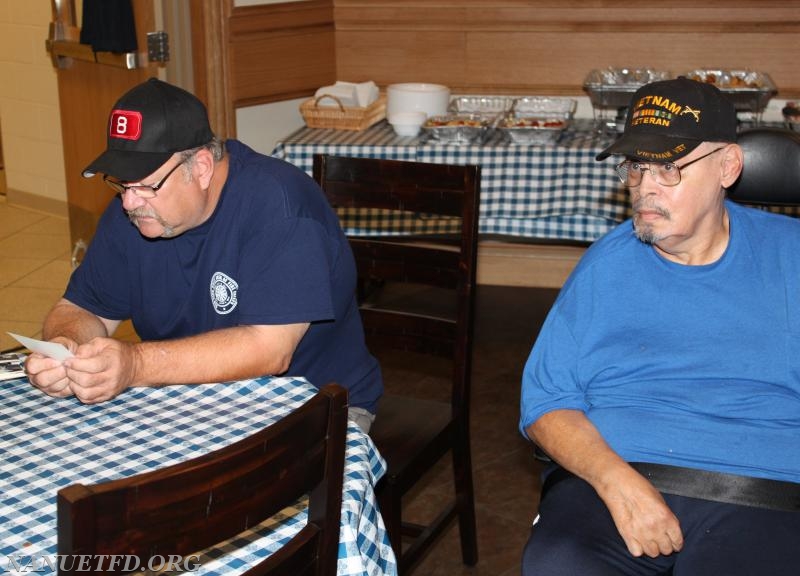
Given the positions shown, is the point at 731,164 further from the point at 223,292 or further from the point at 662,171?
the point at 223,292

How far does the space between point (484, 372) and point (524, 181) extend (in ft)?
2.27

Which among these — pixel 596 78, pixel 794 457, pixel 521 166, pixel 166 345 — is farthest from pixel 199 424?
pixel 596 78

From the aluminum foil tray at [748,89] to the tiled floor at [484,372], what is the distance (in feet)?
3.64

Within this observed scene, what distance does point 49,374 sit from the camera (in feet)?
5.52

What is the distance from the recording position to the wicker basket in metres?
4.00

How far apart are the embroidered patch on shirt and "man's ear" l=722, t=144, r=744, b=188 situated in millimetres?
898

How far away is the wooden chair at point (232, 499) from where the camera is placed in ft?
3.19

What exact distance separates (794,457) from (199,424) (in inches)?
38.2

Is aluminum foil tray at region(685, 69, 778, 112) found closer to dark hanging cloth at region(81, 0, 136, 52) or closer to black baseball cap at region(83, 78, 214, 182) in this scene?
dark hanging cloth at region(81, 0, 136, 52)

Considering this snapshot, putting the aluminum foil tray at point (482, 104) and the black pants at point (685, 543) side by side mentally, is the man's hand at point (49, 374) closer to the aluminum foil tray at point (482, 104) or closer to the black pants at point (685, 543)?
the black pants at point (685, 543)

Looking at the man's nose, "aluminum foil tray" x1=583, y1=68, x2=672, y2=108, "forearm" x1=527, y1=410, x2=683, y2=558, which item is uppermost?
the man's nose

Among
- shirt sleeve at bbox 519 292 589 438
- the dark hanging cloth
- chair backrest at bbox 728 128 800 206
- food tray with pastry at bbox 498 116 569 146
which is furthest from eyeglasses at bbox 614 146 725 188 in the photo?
the dark hanging cloth

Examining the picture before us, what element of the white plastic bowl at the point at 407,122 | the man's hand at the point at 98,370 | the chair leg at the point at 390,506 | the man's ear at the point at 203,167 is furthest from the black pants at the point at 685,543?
the white plastic bowl at the point at 407,122

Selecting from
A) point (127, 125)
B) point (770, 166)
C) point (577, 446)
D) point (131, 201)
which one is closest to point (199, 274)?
point (131, 201)
